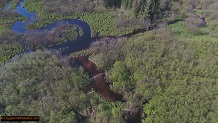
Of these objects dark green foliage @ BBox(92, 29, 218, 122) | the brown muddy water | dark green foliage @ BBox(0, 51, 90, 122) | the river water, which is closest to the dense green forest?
dark green foliage @ BBox(92, 29, 218, 122)

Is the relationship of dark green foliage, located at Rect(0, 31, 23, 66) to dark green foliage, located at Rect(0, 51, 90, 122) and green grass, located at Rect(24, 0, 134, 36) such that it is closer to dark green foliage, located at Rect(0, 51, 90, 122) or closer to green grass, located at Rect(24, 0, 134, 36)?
dark green foliage, located at Rect(0, 51, 90, 122)

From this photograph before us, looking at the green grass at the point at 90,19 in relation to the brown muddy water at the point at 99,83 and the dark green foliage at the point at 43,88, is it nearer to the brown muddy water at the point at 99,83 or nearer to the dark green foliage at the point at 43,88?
the brown muddy water at the point at 99,83

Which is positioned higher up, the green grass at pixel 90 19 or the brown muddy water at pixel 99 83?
the green grass at pixel 90 19

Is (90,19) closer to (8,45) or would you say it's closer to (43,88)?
(8,45)

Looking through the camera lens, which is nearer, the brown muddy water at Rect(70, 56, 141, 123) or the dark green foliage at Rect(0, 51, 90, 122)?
the dark green foliage at Rect(0, 51, 90, 122)

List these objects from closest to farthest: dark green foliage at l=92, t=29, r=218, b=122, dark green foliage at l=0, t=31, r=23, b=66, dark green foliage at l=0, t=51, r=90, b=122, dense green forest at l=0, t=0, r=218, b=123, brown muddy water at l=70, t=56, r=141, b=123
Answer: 1. dark green foliage at l=0, t=51, r=90, b=122
2. dark green foliage at l=92, t=29, r=218, b=122
3. dense green forest at l=0, t=0, r=218, b=123
4. brown muddy water at l=70, t=56, r=141, b=123
5. dark green foliage at l=0, t=31, r=23, b=66

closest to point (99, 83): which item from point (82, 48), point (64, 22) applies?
point (82, 48)

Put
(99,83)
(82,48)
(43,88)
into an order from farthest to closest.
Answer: (82,48) < (99,83) < (43,88)

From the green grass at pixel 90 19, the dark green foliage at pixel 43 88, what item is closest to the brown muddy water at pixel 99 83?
the dark green foliage at pixel 43 88
